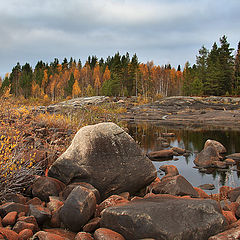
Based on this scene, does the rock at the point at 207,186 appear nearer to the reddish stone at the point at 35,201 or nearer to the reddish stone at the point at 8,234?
the reddish stone at the point at 35,201

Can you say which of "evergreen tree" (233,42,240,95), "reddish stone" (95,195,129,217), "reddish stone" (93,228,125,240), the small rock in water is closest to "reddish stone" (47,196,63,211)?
"reddish stone" (95,195,129,217)

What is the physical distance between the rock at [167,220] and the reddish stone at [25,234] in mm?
912

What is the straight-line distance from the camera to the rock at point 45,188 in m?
4.20

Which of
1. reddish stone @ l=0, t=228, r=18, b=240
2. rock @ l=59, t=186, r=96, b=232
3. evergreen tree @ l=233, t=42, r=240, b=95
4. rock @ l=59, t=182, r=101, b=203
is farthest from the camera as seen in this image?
evergreen tree @ l=233, t=42, r=240, b=95

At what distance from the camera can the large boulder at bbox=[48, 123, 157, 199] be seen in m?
4.60

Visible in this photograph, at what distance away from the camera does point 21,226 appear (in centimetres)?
307

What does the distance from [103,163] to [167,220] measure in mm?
1991

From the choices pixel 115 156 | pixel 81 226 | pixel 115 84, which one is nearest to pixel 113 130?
pixel 115 156

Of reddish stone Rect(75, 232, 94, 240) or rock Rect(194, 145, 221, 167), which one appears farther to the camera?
rock Rect(194, 145, 221, 167)

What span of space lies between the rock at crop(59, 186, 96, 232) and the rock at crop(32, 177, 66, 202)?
2.68 feet

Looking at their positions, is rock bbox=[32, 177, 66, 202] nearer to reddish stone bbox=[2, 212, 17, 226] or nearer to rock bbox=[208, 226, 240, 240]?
reddish stone bbox=[2, 212, 17, 226]

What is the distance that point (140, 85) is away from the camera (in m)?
60.3

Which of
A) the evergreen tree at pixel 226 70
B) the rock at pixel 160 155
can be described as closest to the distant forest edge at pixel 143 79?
the evergreen tree at pixel 226 70

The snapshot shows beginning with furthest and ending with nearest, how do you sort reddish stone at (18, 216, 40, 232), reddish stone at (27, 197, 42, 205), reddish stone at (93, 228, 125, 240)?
reddish stone at (27, 197, 42, 205), reddish stone at (18, 216, 40, 232), reddish stone at (93, 228, 125, 240)
